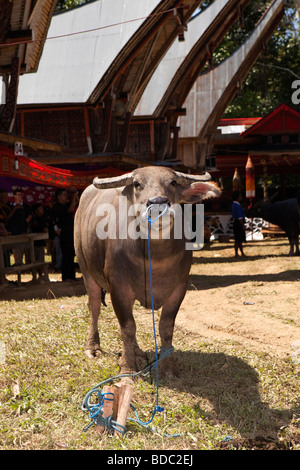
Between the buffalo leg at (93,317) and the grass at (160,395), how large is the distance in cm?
14

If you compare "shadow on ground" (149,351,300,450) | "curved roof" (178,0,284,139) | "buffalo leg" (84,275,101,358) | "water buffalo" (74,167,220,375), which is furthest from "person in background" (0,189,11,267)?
"curved roof" (178,0,284,139)

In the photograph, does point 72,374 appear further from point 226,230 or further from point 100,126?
point 226,230

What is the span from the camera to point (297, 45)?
29344 millimetres

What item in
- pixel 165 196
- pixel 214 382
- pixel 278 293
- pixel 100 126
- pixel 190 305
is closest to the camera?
pixel 165 196

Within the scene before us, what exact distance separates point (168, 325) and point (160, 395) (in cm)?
69

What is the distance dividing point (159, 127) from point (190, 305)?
10.8 meters

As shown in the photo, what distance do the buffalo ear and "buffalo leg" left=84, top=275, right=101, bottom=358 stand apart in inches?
72.7

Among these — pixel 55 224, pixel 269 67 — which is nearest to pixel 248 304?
pixel 55 224

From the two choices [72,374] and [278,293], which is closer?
[72,374]

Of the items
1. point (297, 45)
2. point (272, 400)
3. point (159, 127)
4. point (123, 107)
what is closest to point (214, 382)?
point (272, 400)

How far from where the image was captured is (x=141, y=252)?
4.56 metres

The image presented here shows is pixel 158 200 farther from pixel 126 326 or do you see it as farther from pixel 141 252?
pixel 126 326

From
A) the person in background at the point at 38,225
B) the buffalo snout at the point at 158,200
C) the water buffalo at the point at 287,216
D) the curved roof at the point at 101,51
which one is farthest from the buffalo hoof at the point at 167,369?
the water buffalo at the point at 287,216

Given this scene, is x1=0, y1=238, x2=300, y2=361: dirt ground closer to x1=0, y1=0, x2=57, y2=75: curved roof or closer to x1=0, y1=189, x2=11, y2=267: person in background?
x1=0, y1=189, x2=11, y2=267: person in background
